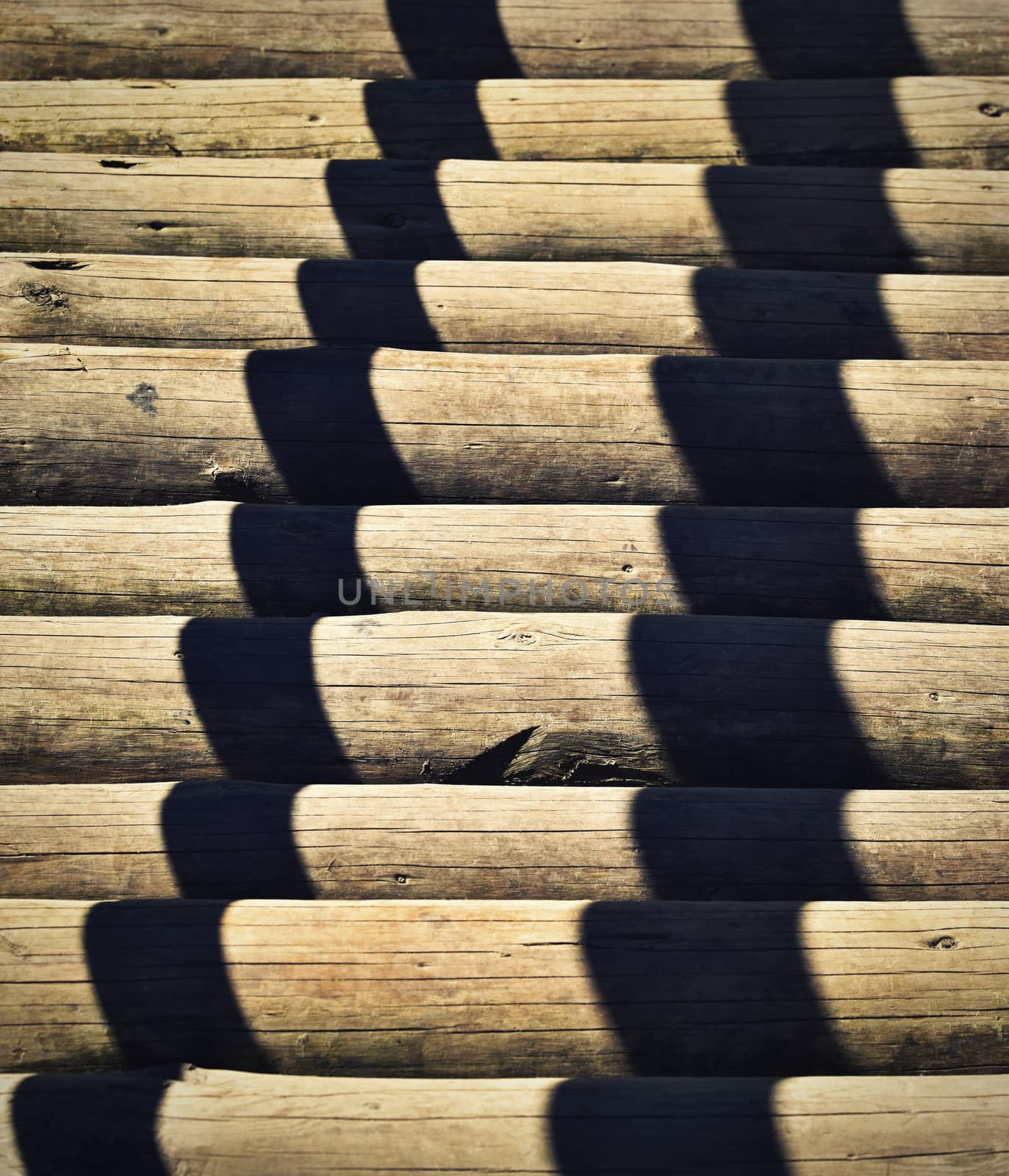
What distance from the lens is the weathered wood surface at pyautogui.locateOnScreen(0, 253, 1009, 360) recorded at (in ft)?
9.05

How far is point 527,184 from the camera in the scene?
116 inches

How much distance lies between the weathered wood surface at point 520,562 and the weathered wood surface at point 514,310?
0.63 meters

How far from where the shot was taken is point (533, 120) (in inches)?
122

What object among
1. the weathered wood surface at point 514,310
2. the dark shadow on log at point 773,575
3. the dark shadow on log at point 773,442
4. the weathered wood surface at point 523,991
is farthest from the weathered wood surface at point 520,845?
the weathered wood surface at point 514,310

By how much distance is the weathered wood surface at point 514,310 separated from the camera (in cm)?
276

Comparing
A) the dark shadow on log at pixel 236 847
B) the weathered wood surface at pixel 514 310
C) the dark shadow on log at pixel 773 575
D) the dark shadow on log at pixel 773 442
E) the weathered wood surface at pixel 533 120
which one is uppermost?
the weathered wood surface at pixel 533 120

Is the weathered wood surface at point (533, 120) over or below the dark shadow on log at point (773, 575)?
over

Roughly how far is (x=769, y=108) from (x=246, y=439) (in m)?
2.23

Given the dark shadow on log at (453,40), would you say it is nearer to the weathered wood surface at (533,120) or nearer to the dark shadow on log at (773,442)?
the weathered wood surface at (533,120)

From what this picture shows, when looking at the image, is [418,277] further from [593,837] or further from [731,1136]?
[731,1136]

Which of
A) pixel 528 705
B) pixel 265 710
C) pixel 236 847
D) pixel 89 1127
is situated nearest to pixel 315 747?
pixel 265 710

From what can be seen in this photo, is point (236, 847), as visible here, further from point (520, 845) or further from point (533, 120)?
point (533, 120)

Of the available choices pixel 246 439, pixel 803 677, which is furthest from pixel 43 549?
pixel 803 677

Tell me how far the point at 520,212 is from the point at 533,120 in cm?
45
